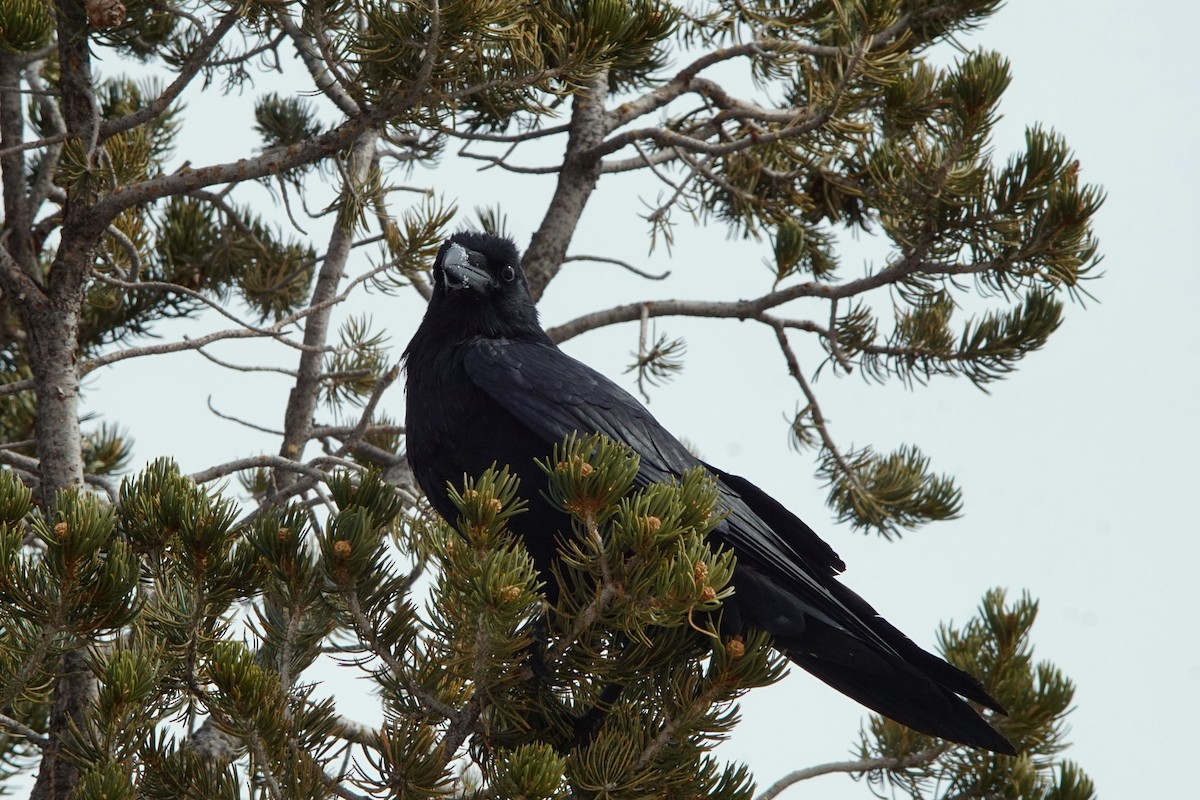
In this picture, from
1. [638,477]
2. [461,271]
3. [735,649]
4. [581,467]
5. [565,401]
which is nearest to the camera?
[581,467]

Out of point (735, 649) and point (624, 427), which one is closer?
point (735, 649)

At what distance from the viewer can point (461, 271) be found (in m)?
4.32

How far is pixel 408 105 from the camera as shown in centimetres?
344

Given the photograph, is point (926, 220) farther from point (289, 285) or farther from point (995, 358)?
point (289, 285)

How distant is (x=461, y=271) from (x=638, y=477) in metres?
1.21

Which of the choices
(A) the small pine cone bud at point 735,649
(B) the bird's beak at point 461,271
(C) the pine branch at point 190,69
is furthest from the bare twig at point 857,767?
(C) the pine branch at point 190,69

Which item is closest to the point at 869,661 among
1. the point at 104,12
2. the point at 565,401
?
the point at 565,401

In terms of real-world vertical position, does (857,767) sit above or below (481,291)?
below

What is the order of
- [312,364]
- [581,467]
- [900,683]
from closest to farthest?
[581,467] → [900,683] → [312,364]

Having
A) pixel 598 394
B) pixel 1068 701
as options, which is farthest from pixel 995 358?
pixel 598 394

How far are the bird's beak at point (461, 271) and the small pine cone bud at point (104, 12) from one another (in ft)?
4.40

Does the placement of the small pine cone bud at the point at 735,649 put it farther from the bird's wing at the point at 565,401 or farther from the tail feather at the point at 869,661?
the bird's wing at the point at 565,401

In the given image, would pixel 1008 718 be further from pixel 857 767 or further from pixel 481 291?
pixel 481 291

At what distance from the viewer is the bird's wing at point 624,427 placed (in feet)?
11.4
